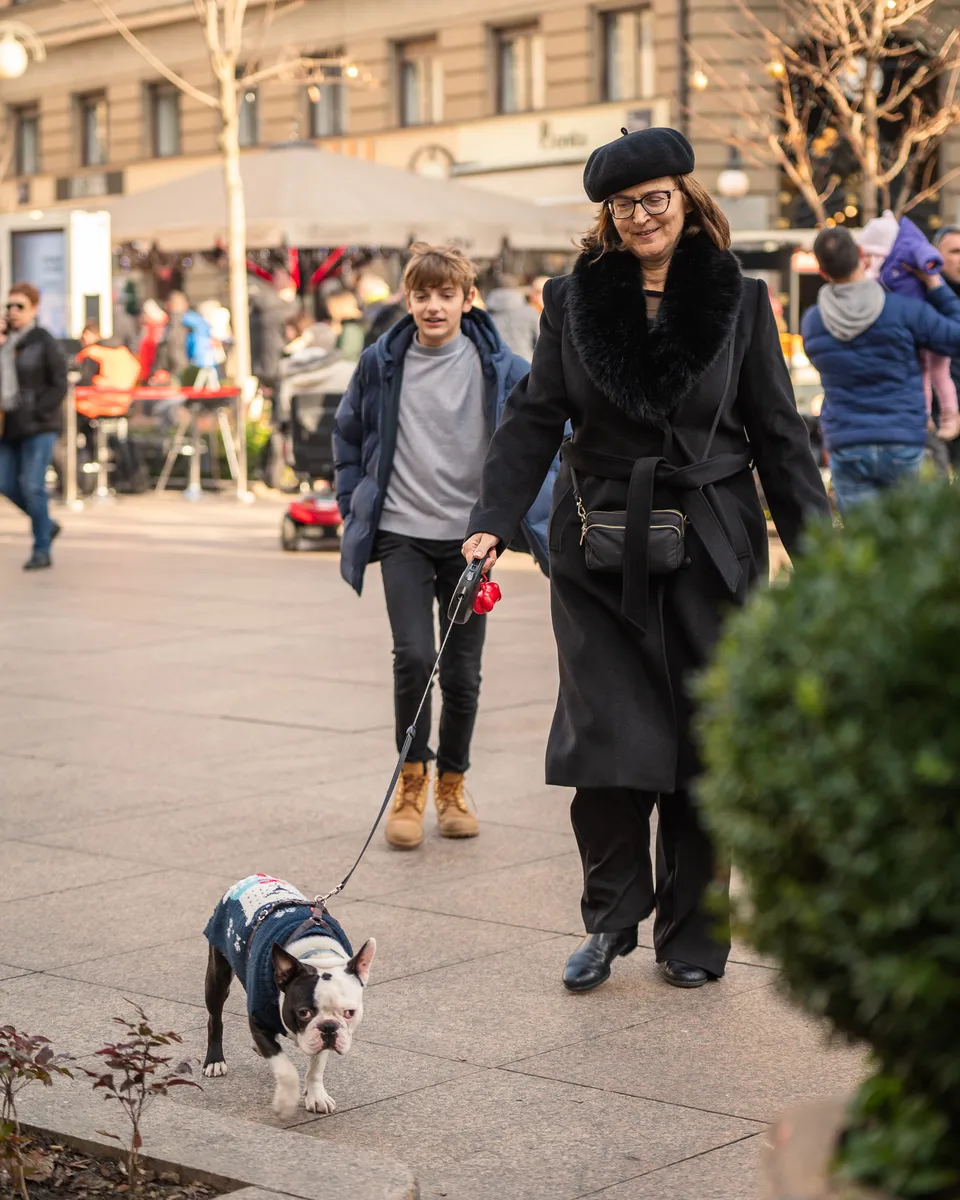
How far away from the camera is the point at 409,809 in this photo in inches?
269

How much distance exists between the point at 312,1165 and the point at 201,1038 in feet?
3.48

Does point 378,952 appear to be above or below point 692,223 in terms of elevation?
below

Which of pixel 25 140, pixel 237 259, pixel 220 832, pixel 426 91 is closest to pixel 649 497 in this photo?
pixel 220 832

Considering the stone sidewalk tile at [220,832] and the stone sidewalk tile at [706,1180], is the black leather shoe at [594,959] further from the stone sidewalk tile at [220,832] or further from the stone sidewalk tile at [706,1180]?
the stone sidewalk tile at [220,832]

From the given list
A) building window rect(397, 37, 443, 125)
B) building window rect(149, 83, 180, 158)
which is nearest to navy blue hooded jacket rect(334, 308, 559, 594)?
building window rect(397, 37, 443, 125)

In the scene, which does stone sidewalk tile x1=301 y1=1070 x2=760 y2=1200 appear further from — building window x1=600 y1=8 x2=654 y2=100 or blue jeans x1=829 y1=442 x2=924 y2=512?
building window x1=600 y1=8 x2=654 y2=100

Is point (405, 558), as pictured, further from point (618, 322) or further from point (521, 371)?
point (618, 322)

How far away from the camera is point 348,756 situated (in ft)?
27.0

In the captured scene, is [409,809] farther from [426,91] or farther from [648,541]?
[426,91]

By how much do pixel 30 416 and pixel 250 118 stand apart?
24758 millimetres

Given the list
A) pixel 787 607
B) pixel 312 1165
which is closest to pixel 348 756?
pixel 312 1165

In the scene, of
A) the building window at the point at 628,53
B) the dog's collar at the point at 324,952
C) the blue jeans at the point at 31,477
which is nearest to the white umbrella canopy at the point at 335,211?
the blue jeans at the point at 31,477

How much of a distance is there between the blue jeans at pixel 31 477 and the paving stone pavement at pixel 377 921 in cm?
378

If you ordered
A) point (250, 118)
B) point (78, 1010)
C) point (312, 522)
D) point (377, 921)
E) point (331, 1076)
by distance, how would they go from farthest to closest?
point (250, 118), point (312, 522), point (377, 921), point (78, 1010), point (331, 1076)
